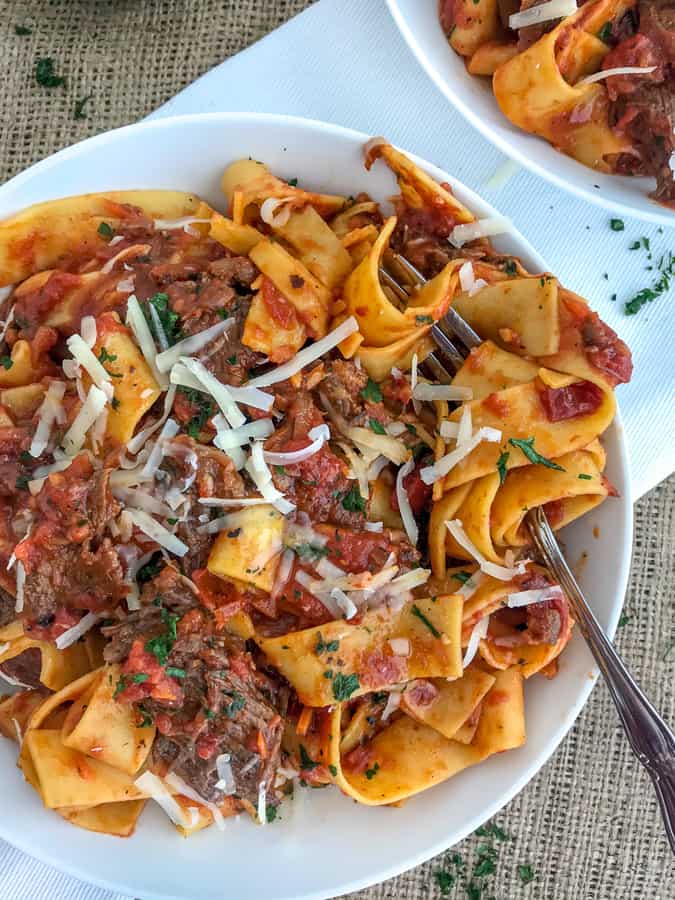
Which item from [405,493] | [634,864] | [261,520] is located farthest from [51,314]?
[634,864]

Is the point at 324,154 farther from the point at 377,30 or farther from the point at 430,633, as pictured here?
the point at 430,633

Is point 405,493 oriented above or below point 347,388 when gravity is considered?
below

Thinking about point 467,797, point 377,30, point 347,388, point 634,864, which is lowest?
point 634,864

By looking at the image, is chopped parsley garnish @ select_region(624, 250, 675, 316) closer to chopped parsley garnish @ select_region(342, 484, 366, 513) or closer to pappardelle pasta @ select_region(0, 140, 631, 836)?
pappardelle pasta @ select_region(0, 140, 631, 836)

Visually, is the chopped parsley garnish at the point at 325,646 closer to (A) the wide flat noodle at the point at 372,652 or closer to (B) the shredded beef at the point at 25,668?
(A) the wide flat noodle at the point at 372,652

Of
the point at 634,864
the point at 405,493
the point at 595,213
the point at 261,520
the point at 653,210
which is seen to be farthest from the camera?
the point at 634,864

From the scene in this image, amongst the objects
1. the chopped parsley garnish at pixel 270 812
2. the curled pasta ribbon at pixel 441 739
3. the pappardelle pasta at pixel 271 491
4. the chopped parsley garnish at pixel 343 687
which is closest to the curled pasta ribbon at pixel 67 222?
the pappardelle pasta at pixel 271 491
